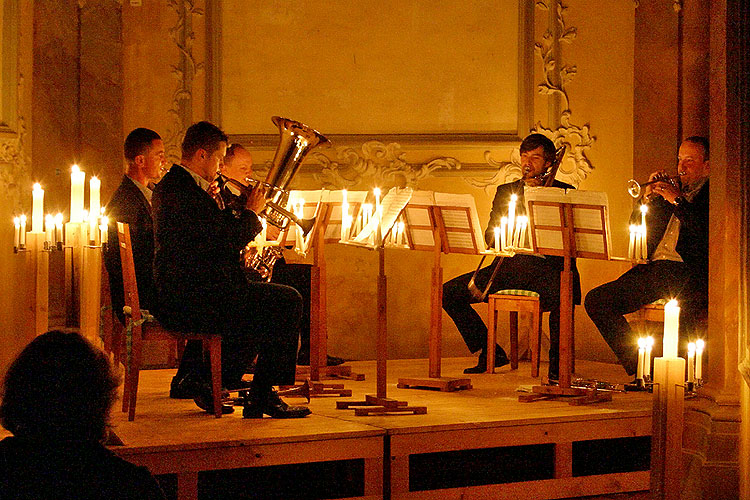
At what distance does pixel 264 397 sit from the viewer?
4.43 m

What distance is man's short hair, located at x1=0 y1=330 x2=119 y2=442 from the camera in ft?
6.23

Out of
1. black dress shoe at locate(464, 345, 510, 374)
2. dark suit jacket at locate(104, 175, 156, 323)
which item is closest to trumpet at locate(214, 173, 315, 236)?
dark suit jacket at locate(104, 175, 156, 323)

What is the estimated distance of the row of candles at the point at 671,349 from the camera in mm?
3303

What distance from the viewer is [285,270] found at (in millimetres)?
5953

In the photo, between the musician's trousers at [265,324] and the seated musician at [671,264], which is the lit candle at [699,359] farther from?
the musician's trousers at [265,324]

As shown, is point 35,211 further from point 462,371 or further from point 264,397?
point 462,371

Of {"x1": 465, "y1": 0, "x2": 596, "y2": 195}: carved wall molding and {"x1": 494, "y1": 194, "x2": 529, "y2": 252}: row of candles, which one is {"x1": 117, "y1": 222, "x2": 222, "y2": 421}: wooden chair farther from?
{"x1": 465, "y1": 0, "x2": 596, "y2": 195}: carved wall molding

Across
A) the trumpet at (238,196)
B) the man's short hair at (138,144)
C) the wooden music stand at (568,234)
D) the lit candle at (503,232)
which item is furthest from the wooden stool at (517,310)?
the man's short hair at (138,144)

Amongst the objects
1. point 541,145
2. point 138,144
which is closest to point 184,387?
point 138,144

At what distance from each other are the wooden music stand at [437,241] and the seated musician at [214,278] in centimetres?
107

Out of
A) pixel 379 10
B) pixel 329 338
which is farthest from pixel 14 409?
pixel 379 10

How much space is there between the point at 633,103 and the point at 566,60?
578 millimetres

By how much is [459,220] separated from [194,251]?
5.07 ft

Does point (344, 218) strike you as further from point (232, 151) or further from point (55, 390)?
point (55, 390)
